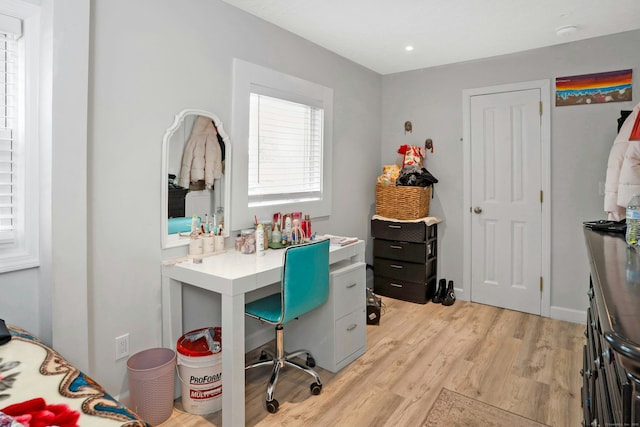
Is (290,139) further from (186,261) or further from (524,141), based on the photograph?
(524,141)

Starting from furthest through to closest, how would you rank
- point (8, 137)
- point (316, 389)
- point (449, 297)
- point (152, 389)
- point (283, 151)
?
point (449, 297), point (283, 151), point (316, 389), point (152, 389), point (8, 137)

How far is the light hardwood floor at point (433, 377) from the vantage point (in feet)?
6.77

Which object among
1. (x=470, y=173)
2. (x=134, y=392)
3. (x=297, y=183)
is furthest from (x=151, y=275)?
(x=470, y=173)

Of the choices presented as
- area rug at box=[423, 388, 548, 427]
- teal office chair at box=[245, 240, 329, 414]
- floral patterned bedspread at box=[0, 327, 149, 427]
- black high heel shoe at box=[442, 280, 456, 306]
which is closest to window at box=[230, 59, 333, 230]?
teal office chair at box=[245, 240, 329, 414]

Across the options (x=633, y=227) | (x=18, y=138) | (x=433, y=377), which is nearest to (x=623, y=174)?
(x=633, y=227)

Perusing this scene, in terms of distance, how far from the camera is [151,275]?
2162 millimetres

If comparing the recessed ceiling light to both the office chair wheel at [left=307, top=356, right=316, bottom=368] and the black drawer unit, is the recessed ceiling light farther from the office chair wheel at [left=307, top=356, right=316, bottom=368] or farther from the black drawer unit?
the office chair wheel at [left=307, top=356, right=316, bottom=368]

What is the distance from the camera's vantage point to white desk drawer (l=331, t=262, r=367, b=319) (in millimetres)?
2504

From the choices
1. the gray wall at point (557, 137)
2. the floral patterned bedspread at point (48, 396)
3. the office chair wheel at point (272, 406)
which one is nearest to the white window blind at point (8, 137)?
the floral patterned bedspread at point (48, 396)

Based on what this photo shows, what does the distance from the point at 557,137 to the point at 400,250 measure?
67.9 inches

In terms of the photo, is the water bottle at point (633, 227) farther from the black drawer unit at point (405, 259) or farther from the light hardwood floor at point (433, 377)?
the black drawer unit at point (405, 259)

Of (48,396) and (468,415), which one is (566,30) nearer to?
(468,415)

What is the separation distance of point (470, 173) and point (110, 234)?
3.22m

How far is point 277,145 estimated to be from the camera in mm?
2979
